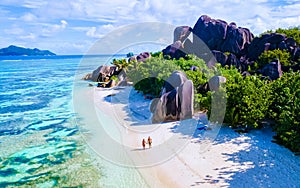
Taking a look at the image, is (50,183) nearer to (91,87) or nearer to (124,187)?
(124,187)

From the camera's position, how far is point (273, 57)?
26.3 metres

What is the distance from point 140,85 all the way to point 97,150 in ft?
43.1

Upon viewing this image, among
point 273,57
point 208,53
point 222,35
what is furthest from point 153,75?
point 222,35

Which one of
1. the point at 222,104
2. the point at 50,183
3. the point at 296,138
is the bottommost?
the point at 50,183

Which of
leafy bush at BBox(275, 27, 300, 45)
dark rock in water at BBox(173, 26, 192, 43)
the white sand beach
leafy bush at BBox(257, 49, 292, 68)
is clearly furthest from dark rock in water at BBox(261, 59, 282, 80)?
dark rock in water at BBox(173, 26, 192, 43)

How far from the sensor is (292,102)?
13.4m

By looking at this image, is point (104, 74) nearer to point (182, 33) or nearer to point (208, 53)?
point (182, 33)

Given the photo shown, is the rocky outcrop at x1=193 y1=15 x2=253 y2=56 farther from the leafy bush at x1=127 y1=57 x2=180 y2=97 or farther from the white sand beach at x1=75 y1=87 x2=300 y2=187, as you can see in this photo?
the white sand beach at x1=75 y1=87 x2=300 y2=187

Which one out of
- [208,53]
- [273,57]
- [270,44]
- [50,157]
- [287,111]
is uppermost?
[270,44]

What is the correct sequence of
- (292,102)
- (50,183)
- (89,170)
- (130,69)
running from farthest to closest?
(130,69) < (292,102) < (89,170) < (50,183)

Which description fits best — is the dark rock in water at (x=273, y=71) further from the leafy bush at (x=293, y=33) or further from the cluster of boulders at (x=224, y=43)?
the leafy bush at (x=293, y=33)

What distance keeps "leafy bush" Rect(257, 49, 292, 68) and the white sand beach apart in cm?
1297

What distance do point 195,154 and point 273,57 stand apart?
18187 mm

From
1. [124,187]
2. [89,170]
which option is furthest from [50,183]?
[124,187]
